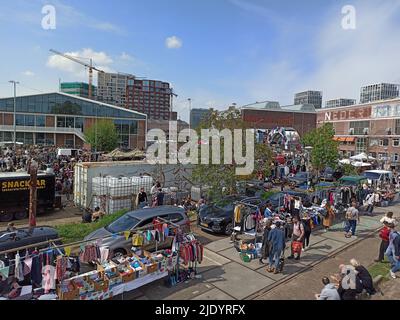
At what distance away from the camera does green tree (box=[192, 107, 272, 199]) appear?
51.4 ft

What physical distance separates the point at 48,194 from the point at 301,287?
14801mm

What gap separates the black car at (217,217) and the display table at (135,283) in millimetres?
4901

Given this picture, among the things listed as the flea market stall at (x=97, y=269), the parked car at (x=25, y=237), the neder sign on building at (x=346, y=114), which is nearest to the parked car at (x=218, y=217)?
the flea market stall at (x=97, y=269)

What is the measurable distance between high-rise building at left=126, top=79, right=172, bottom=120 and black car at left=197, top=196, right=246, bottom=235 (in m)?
150

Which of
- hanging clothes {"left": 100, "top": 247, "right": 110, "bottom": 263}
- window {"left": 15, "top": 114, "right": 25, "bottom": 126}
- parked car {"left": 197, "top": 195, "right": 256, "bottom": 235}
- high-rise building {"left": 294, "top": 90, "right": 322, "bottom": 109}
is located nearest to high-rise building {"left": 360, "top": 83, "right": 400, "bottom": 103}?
high-rise building {"left": 294, "top": 90, "right": 322, "bottom": 109}

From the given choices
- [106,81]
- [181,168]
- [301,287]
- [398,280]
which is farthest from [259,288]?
[106,81]

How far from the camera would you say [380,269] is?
9.50 meters

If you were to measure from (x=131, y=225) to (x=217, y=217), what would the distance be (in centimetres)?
421

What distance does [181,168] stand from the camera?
19906 millimetres

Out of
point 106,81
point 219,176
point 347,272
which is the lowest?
point 347,272

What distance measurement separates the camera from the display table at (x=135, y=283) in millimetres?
7171

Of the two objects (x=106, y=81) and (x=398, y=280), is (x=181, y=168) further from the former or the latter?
(x=106, y=81)

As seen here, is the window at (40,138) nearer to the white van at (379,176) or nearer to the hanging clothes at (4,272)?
the white van at (379,176)

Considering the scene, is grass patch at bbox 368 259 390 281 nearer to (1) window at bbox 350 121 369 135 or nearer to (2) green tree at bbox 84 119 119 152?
(2) green tree at bbox 84 119 119 152
